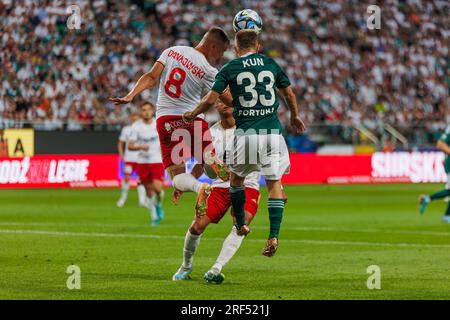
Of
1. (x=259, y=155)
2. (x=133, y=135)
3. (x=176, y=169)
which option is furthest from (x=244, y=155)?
(x=133, y=135)

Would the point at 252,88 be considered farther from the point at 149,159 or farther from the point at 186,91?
the point at 149,159

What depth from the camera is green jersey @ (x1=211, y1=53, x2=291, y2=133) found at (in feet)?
35.7

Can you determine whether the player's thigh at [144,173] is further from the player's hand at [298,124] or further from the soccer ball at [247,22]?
the soccer ball at [247,22]

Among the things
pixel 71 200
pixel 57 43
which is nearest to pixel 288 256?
pixel 71 200

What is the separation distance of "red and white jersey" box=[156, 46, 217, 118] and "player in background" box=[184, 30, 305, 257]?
107 centimetres

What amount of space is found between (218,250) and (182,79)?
4198 millimetres

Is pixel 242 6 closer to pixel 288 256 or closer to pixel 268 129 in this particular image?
pixel 288 256

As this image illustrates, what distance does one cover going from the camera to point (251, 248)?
1580 cm

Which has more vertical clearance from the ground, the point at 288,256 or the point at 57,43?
the point at 57,43

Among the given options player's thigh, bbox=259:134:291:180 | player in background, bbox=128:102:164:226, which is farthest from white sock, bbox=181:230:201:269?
player in background, bbox=128:102:164:226

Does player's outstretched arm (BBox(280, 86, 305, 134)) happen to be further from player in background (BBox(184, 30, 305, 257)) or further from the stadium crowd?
the stadium crowd

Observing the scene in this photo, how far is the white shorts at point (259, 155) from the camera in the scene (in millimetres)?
11078

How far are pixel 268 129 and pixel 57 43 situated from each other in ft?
82.7

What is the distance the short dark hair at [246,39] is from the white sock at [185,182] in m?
1.79
